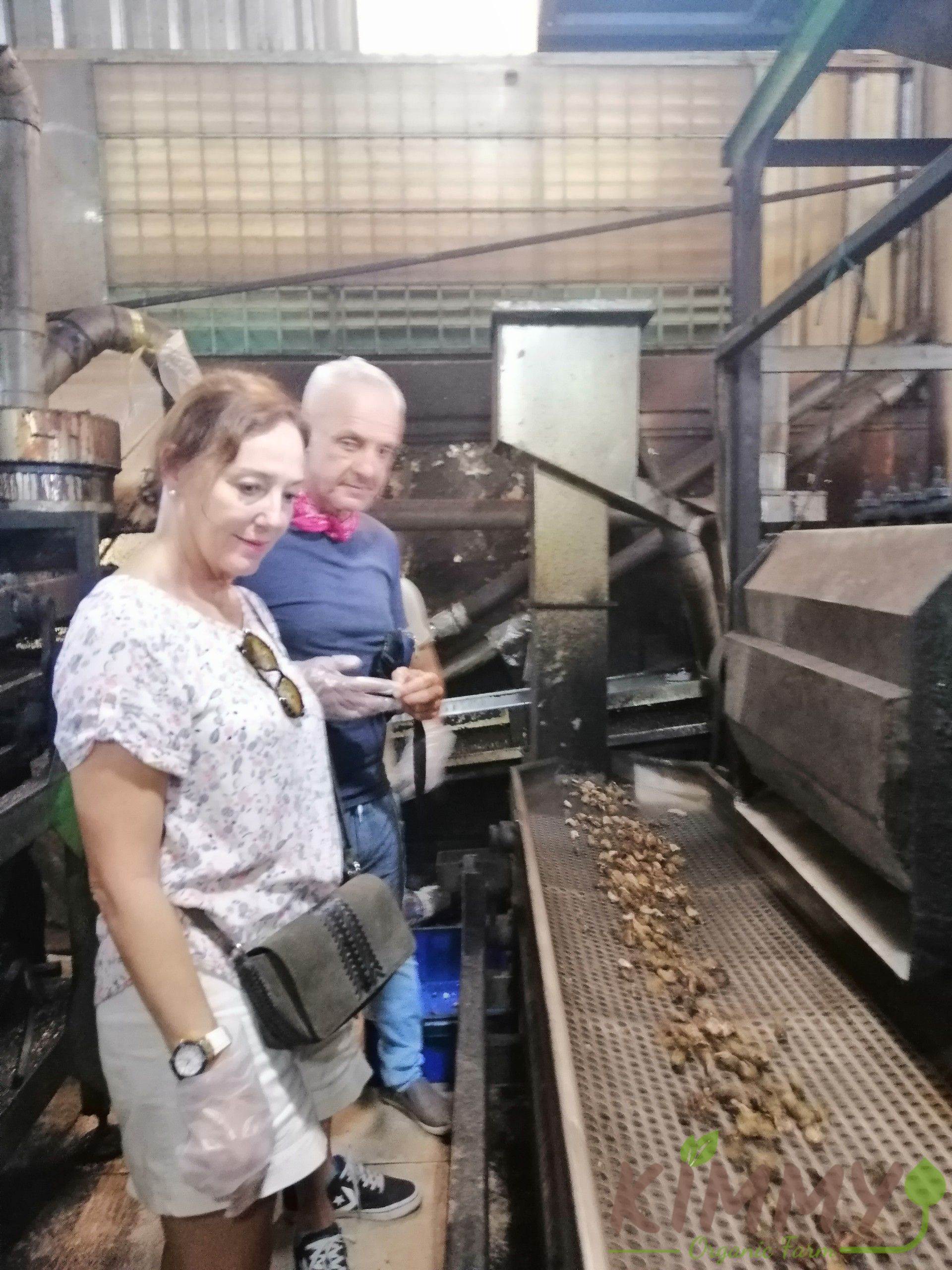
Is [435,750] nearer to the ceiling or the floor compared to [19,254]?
nearer to the floor

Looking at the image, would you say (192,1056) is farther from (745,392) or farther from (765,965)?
(745,392)

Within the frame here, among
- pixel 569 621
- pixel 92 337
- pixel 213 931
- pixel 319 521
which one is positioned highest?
pixel 92 337

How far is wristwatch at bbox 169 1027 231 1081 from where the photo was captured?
106 cm

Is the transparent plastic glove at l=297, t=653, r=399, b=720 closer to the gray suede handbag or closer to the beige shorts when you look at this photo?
the gray suede handbag

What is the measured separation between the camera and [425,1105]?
2168mm

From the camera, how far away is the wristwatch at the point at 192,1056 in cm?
106

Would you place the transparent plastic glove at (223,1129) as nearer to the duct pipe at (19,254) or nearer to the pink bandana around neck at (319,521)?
the pink bandana around neck at (319,521)

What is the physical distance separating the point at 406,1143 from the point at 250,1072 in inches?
50.3

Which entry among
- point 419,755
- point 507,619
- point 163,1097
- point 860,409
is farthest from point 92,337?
point 860,409

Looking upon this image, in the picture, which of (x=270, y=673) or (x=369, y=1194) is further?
(x=369, y=1194)

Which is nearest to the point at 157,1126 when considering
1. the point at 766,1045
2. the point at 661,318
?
the point at 766,1045

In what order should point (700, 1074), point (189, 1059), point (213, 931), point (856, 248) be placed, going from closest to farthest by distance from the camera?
1. point (189, 1059)
2. point (213, 931)
3. point (700, 1074)
4. point (856, 248)

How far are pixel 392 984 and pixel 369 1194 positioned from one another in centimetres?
48

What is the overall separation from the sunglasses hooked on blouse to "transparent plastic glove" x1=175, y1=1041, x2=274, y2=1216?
49cm
